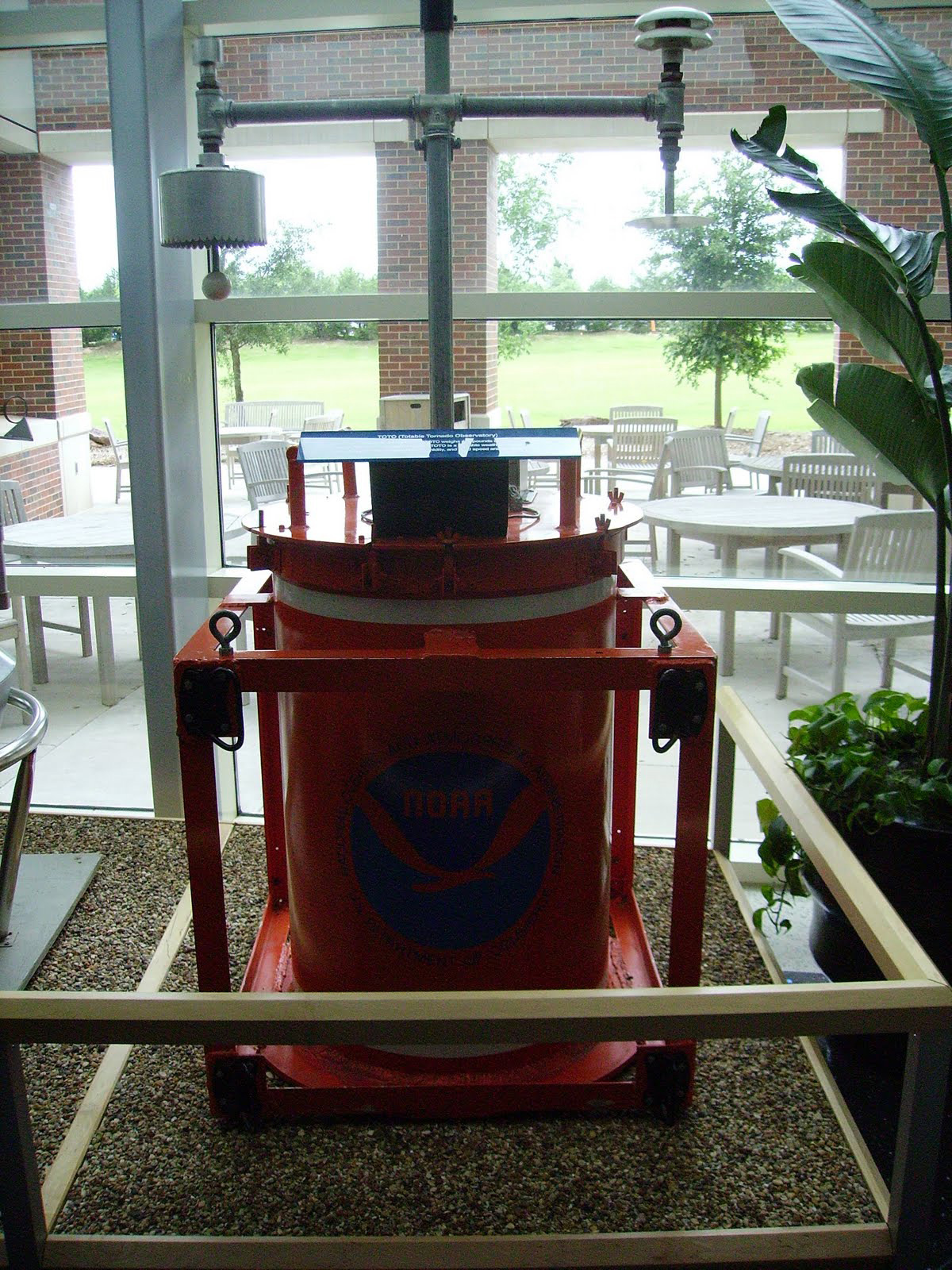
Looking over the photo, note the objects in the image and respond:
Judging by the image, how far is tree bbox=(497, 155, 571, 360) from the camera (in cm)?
352

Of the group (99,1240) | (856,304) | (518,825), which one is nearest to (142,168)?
(856,304)

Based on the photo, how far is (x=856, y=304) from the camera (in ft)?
8.61

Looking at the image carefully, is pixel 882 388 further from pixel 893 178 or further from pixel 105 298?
pixel 105 298

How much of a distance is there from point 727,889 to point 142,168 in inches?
110

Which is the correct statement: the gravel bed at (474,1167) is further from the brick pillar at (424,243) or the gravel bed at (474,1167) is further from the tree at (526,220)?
the tree at (526,220)

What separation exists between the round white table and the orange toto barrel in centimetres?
146

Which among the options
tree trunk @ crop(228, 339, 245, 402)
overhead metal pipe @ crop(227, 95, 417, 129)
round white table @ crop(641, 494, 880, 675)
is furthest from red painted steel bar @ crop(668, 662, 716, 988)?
tree trunk @ crop(228, 339, 245, 402)

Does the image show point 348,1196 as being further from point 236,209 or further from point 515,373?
point 515,373

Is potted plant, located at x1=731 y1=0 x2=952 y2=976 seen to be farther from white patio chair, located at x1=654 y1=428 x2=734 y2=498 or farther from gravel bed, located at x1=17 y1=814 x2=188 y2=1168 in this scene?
gravel bed, located at x1=17 y1=814 x2=188 y2=1168

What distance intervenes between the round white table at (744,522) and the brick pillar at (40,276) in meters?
2.10

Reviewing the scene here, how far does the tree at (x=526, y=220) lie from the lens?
11.5ft

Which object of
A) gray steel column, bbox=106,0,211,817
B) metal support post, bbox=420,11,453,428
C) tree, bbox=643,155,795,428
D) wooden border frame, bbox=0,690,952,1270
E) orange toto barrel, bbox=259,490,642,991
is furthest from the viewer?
tree, bbox=643,155,795,428

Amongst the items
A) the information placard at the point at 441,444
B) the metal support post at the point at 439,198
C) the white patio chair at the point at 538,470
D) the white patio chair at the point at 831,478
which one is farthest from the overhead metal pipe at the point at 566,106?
the white patio chair at the point at 831,478

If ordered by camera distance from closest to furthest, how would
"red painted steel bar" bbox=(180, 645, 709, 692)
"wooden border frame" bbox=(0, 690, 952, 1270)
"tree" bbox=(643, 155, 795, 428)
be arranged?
1. "wooden border frame" bbox=(0, 690, 952, 1270)
2. "red painted steel bar" bbox=(180, 645, 709, 692)
3. "tree" bbox=(643, 155, 795, 428)
